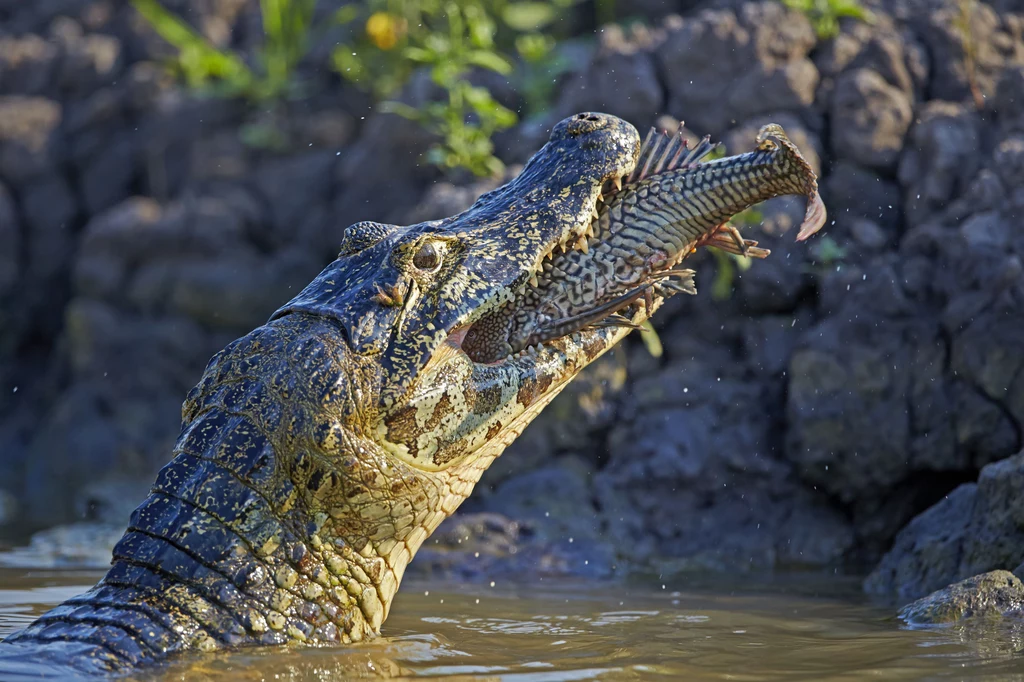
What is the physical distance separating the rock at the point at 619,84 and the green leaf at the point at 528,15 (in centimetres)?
113

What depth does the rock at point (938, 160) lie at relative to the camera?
6.00m

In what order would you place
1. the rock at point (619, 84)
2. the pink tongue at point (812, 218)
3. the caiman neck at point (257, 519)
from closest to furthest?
the caiman neck at point (257, 519)
the pink tongue at point (812, 218)
the rock at point (619, 84)

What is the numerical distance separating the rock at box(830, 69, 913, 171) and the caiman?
278 cm

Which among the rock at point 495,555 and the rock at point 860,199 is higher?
the rock at point 860,199

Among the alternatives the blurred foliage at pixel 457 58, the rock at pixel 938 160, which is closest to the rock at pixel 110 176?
the blurred foliage at pixel 457 58

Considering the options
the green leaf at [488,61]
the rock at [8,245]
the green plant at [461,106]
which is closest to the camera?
the green plant at [461,106]

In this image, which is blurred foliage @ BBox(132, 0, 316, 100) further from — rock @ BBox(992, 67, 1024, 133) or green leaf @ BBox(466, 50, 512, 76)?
rock @ BBox(992, 67, 1024, 133)

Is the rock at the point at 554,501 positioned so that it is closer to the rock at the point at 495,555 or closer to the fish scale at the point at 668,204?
the rock at the point at 495,555

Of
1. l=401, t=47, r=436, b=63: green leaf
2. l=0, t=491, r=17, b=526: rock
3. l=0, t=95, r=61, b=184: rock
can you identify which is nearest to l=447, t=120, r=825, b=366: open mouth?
l=401, t=47, r=436, b=63: green leaf

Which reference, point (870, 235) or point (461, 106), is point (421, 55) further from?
point (870, 235)

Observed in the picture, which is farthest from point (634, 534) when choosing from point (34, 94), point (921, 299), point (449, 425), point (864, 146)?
point (34, 94)

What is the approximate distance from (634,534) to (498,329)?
249 cm

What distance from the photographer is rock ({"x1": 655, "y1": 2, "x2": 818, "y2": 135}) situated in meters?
6.48

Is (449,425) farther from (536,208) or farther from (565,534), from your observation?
(565,534)
